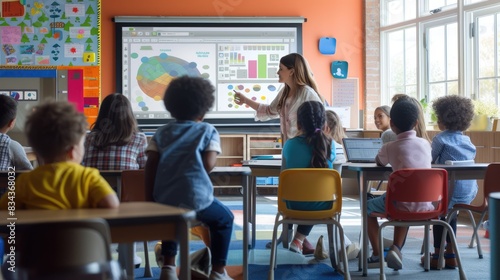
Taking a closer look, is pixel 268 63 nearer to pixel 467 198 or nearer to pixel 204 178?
pixel 467 198

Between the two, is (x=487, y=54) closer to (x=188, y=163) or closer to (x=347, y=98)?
(x=347, y=98)

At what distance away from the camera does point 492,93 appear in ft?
21.5

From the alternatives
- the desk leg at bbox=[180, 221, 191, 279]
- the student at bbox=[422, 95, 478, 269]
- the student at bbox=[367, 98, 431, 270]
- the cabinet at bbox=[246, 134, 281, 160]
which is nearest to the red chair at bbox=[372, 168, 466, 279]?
the student at bbox=[367, 98, 431, 270]

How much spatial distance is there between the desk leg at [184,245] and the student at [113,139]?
1584mm

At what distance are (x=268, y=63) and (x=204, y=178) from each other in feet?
19.6

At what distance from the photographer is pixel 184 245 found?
1.95m

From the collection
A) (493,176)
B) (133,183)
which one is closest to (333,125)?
(493,176)

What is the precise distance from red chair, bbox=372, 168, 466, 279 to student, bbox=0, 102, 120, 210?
1772mm

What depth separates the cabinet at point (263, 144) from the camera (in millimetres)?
8328

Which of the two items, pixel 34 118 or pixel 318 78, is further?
pixel 318 78

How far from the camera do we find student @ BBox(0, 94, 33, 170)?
3.46m

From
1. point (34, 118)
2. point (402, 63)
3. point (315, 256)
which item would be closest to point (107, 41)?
point (402, 63)

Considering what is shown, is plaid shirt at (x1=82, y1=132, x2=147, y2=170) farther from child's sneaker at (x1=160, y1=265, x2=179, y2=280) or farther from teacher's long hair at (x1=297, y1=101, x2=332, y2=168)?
teacher's long hair at (x1=297, y1=101, x2=332, y2=168)

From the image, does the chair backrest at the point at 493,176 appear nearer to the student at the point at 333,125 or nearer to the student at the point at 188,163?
the student at the point at 333,125
